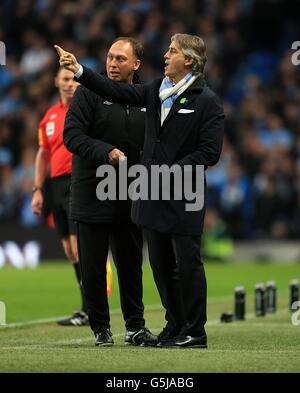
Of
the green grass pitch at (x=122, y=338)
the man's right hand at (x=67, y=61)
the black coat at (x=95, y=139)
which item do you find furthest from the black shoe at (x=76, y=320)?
the man's right hand at (x=67, y=61)

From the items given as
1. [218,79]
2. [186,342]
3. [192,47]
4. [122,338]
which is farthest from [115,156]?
[218,79]

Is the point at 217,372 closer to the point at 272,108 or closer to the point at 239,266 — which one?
the point at 239,266

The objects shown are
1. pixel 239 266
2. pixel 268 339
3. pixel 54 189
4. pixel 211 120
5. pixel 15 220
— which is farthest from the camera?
pixel 15 220

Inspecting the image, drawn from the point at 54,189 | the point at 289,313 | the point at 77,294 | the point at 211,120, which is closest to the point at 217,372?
the point at 211,120

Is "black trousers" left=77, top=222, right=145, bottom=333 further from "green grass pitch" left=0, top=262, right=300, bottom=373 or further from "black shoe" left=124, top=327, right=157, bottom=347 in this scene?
"green grass pitch" left=0, top=262, right=300, bottom=373

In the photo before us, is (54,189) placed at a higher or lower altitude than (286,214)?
higher

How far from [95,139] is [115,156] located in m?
0.37

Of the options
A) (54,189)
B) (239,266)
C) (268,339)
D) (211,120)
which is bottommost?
(239,266)

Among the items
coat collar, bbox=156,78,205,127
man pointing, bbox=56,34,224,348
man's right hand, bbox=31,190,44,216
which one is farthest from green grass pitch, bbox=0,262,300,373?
coat collar, bbox=156,78,205,127

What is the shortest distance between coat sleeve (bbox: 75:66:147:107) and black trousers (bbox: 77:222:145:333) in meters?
0.95

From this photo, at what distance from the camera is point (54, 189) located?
11352 millimetres

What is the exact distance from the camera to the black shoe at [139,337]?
8.58 m

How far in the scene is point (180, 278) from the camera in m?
8.15

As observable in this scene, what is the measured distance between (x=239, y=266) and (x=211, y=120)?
13.0 metres
